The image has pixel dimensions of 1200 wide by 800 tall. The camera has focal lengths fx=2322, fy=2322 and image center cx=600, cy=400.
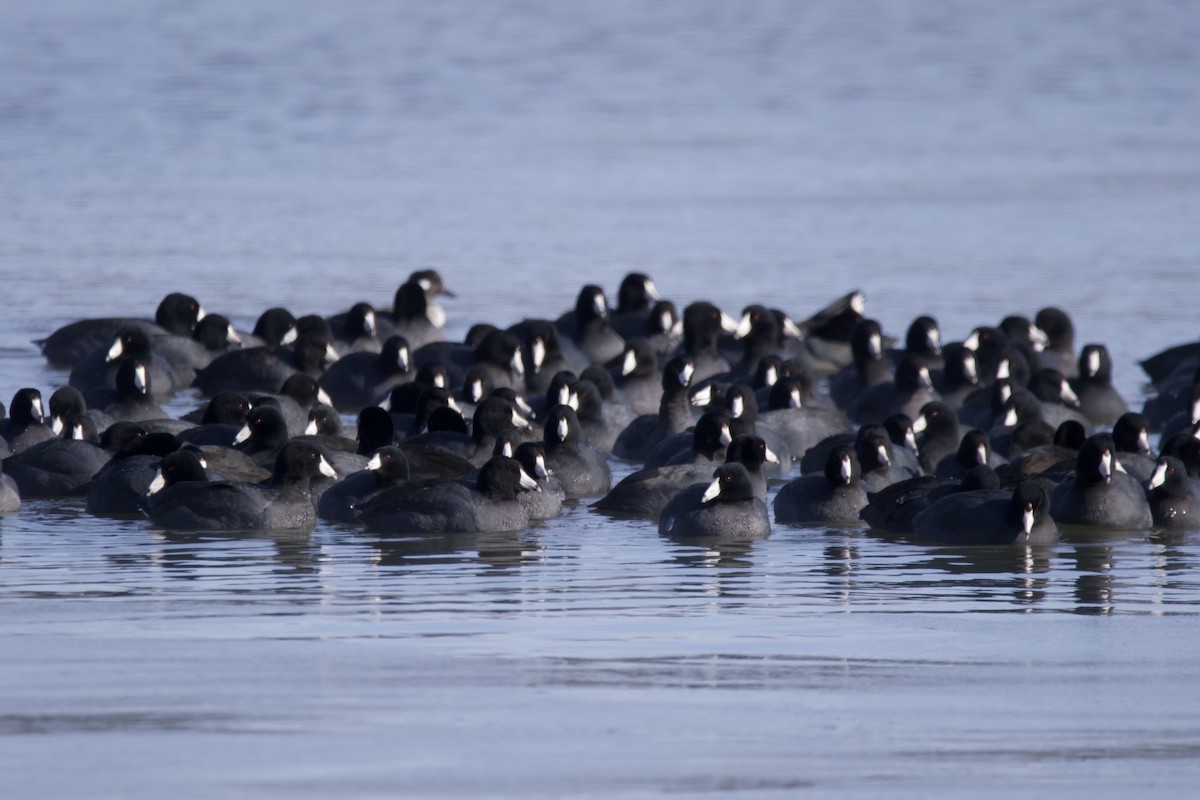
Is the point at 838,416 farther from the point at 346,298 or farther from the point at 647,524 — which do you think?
the point at 346,298

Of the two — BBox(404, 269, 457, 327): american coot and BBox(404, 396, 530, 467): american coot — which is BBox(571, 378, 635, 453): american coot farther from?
BBox(404, 269, 457, 327): american coot

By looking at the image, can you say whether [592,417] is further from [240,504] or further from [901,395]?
[240,504]

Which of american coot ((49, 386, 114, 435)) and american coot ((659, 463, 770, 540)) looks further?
american coot ((49, 386, 114, 435))

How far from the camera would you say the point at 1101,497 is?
13789mm

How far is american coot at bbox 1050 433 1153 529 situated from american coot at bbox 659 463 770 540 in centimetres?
189

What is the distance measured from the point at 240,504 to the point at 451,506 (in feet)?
4.00

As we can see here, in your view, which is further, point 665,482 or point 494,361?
point 494,361

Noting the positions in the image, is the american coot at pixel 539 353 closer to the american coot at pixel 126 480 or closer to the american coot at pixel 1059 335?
the american coot at pixel 1059 335

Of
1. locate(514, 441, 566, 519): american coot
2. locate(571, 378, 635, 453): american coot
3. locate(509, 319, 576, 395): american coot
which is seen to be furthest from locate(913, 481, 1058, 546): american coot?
locate(509, 319, 576, 395): american coot

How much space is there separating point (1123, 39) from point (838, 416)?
146 feet

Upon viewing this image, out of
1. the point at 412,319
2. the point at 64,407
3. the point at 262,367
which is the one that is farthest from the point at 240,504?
the point at 412,319

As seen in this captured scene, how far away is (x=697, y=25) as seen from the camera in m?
65.4

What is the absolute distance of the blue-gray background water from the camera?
8.60 metres

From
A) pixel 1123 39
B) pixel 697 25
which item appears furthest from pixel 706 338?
pixel 697 25
